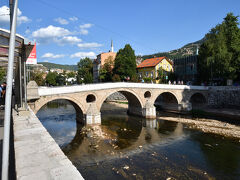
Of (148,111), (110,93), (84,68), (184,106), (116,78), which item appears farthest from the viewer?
(84,68)

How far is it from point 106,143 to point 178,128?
8.28m

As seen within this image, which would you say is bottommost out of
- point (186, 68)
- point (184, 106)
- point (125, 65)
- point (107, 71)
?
point (184, 106)

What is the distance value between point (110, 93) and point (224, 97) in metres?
18.3

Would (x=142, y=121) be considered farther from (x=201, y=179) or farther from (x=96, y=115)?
(x=201, y=179)

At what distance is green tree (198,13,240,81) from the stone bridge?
13.0ft

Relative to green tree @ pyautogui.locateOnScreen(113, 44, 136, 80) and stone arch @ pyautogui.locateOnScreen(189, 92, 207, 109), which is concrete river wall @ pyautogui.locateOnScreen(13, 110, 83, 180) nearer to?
stone arch @ pyautogui.locateOnScreen(189, 92, 207, 109)

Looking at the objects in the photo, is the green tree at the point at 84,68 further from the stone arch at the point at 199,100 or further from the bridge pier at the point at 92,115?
the bridge pier at the point at 92,115

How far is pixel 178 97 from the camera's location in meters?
25.8

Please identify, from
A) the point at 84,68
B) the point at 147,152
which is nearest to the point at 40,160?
the point at 147,152

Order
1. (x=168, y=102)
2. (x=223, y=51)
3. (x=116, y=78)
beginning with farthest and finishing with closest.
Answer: (x=116, y=78) < (x=168, y=102) < (x=223, y=51)

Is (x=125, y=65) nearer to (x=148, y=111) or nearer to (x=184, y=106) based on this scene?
(x=184, y=106)

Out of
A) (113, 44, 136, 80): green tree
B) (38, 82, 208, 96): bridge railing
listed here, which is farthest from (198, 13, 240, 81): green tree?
(113, 44, 136, 80): green tree

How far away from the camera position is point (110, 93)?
1928 centimetres

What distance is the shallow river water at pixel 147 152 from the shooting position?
8812mm
